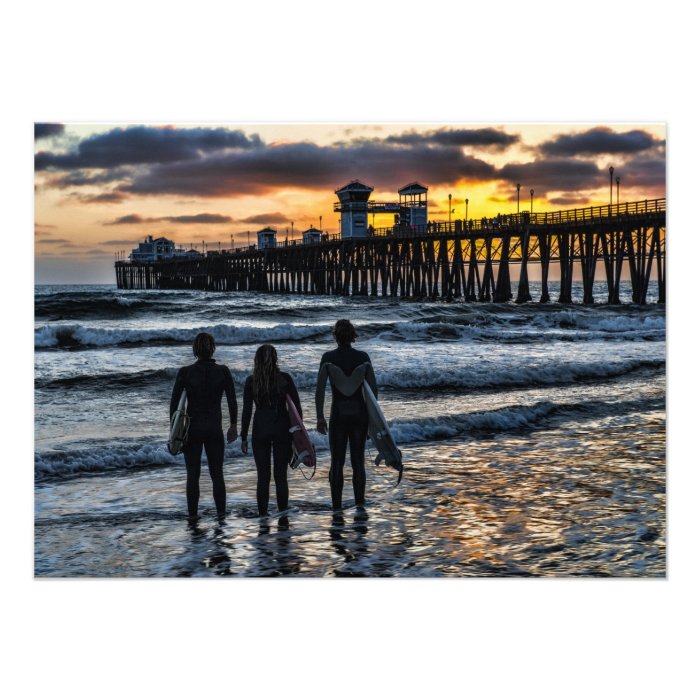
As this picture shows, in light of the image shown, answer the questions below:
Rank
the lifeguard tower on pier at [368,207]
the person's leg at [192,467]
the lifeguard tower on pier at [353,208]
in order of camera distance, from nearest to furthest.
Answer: the person's leg at [192,467], the lifeguard tower on pier at [353,208], the lifeguard tower on pier at [368,207]

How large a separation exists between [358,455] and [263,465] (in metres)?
0.81

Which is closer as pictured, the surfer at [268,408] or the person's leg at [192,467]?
the surfer at [268,408]

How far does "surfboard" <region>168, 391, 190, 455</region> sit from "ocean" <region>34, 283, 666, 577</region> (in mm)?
736

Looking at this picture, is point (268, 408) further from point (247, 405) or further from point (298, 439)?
point (298, 439)

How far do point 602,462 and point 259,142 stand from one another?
18.1 feet

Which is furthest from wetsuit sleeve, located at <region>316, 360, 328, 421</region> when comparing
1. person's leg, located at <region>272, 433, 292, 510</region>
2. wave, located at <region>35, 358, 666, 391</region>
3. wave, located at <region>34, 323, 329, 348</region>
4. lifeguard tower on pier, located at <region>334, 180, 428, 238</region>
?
lifeguard tower on pier, located at <region>334, 180, 428, 238</region>

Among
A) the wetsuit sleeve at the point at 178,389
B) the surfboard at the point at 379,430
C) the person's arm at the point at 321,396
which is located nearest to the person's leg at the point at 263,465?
the person's arm at the point at 321,396

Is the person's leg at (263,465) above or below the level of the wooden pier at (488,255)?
below

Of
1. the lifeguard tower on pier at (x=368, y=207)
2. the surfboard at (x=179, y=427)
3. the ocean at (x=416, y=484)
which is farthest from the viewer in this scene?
the lifeguard tower on pier at (x=368, y=207)

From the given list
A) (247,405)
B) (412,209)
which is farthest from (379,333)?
(412,209)

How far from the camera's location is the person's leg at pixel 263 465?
6391 mm

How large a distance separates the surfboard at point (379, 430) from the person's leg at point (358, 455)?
78 millimetres

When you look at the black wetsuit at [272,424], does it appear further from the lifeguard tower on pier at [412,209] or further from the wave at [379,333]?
the lifeguard tower on pier at [412,209]
